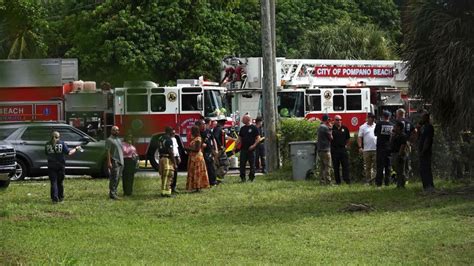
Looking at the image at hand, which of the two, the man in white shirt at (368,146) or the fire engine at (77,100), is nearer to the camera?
the fire engine at (77,100)

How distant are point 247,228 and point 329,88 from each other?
1605 centimetres

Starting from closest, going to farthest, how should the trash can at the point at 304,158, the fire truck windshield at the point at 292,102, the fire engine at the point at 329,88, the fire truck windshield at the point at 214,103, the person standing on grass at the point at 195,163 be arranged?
the person standing on grass at the point at 195,163
the trash can at the point at 304,158
the fire truck windshield at the point at 214,103
the fire engine at the point at 329,88
the fire truck windshield at the point at 292,102

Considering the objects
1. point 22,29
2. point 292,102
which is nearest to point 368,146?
point 292,102

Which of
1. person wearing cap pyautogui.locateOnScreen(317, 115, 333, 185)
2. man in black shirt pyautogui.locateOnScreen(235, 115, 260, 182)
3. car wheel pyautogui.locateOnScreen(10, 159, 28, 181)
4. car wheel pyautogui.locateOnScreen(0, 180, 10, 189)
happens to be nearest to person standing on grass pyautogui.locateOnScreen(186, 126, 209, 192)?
man in black shirt pyautogui.locateOnScreen(235, 115, 260, 182)

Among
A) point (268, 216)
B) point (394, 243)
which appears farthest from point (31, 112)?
point (268, 216)

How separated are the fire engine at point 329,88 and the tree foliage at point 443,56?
36.1 ft

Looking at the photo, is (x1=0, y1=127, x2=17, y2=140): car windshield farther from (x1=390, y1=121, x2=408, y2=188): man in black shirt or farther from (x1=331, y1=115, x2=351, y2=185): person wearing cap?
(x1=331, y1=115, x2=351, y2=185): person wearing cap

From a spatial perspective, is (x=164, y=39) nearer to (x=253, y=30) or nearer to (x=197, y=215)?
(x=253, y=30)

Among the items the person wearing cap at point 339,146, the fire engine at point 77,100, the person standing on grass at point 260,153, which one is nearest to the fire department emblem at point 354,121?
the person standing on grass at point 260,153

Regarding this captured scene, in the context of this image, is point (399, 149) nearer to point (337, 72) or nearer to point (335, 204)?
point (335, 204)

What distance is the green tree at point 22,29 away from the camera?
1607 millimetres

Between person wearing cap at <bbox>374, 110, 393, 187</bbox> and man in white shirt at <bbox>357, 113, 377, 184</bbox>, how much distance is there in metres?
0.72

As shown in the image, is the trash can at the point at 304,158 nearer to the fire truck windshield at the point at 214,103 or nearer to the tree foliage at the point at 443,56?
the fire truck windshield at the point at 214,103

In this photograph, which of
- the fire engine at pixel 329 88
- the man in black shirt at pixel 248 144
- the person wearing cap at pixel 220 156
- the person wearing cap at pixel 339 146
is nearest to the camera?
the person wearing cap at pixel 339 146
